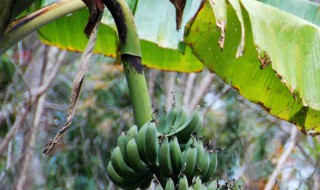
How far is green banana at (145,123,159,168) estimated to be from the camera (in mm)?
1454

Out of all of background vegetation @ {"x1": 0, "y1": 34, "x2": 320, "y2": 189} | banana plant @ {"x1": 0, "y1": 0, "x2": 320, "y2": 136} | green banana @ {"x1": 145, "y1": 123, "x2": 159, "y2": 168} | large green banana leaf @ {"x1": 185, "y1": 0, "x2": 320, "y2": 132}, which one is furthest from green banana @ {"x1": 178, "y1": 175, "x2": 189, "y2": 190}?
background vegetation @ {"x1": 0, "y1": 34, "x2": 320, "y2": 189}

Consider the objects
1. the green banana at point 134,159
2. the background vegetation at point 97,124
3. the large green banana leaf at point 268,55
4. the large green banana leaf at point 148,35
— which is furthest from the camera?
the background vegetation at point 97,124

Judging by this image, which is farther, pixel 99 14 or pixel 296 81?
pixel 296 81

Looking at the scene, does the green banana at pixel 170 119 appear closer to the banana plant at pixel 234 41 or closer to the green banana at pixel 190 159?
the green banana at pixel 190 159

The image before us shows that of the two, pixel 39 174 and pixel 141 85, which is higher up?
pixel 141 85

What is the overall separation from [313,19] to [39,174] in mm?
2797

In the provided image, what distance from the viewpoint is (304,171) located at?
16.5ft

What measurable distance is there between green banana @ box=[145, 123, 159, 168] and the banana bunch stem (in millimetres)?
79

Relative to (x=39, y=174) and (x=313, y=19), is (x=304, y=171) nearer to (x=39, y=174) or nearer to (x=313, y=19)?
(x=39, y=174)

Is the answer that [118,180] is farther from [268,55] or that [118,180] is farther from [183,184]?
[268,55]

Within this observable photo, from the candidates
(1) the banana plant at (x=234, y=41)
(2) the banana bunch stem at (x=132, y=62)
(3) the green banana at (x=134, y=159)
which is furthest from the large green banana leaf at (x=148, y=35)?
(3) the green banana at (x=134, y=159)

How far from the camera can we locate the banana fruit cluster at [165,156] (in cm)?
148

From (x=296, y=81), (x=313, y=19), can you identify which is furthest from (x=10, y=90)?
(x=296, y=81)

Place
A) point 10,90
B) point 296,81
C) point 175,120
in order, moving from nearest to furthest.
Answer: point 175,120, point 296,81, point 10,90
